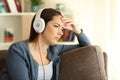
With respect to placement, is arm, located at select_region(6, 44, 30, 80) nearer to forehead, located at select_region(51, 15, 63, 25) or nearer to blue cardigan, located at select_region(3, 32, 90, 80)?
blue cardigan, located at select_region(3, 32, 90, 80)

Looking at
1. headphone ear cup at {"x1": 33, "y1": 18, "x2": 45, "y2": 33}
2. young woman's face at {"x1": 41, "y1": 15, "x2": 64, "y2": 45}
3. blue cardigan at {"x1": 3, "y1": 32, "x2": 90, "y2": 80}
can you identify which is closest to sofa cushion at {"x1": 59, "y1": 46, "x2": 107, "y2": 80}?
blue cardigan at {"x1": 3, "y1": 32, "x2": 90, "y2": 80}

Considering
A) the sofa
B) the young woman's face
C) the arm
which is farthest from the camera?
the sofa

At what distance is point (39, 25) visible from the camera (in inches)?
62.6

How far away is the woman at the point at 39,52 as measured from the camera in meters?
1.56

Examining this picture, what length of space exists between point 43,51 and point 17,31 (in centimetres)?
96

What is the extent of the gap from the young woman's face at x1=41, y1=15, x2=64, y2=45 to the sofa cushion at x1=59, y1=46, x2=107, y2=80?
0.24m

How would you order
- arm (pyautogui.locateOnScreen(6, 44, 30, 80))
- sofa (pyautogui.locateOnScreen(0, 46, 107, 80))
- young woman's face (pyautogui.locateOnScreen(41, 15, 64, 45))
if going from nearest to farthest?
arm (pyautogui.locateOnScreen(6, 44, 30, 80))
young woman's face (pyautogui.locateOnScreen(41, 15, 64, 45))
sofa (pyautogui.locateOnScreen(0, 46, 107, 80))

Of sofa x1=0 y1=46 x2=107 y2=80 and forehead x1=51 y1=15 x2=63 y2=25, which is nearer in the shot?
forehead x1=51 y1=15 x2=63 y2=25

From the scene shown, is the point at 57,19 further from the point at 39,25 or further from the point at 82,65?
the point at 82,65

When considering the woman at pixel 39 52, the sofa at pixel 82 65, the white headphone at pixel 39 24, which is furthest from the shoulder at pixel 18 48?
the sofa at pixel 82 65

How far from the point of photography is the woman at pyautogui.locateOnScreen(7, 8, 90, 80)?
1.56 metres

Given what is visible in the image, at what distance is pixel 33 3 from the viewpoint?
2504 millimetres

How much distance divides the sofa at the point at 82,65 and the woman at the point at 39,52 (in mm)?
93

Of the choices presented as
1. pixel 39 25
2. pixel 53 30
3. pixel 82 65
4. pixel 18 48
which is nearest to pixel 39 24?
pixel 39 25
